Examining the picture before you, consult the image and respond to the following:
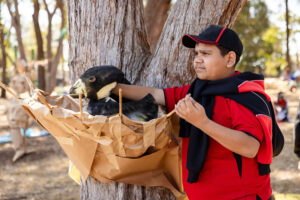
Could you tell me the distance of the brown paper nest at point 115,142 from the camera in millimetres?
1654

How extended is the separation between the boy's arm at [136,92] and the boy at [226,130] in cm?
31

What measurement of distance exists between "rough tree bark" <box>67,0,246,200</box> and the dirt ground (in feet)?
7.85

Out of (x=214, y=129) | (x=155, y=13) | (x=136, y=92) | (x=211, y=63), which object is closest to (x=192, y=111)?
(x=214, y=129)

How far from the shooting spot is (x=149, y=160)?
1.85 meters

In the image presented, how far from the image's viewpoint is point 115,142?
1708 mm

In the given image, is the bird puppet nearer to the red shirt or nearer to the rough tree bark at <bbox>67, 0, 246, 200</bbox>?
the rough tree bark at <bbox>67, 0, 246, 200</bbox>

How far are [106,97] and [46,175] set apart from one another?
4.18m

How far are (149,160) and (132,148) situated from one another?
185 millimetres

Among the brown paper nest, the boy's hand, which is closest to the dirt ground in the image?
the brown paper nest

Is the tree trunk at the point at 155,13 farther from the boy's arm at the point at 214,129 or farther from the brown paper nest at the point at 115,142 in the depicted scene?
the boy's arm at the point at 214,129

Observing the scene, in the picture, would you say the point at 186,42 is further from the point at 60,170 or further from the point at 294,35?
the point at 294,35

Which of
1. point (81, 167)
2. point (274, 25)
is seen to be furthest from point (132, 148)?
point (274, 25)

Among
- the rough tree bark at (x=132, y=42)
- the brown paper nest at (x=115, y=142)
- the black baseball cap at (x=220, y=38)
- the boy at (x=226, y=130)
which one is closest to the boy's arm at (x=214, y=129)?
the boy at (x=226, y=130)

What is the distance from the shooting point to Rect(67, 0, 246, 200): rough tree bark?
6.95 feet
